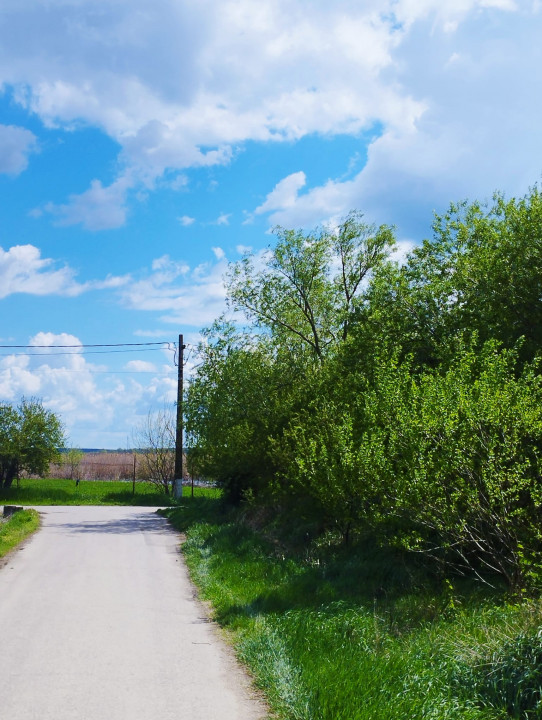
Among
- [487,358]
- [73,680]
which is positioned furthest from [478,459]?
[73,680]

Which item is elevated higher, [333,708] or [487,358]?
[487,358]

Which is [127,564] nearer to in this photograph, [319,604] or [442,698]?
[319,604]

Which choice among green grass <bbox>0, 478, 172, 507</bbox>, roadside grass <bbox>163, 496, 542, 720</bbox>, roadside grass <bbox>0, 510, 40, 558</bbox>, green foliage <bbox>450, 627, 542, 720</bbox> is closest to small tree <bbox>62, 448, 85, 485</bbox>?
green grass <bbox>0, 478, 172, 507</bbox>

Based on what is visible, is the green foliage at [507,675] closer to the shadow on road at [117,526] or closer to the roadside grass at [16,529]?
the roadside grass at [16,529]

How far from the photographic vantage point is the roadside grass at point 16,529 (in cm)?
1775

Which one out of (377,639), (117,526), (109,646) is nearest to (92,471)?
(117,526)

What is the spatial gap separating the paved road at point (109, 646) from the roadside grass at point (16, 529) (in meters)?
1.78

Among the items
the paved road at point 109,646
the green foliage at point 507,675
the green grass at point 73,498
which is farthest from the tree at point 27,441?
the green foliage at point 507,675

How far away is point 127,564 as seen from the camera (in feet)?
50.4

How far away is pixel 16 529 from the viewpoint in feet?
69.7

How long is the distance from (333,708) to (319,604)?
14.6 feet

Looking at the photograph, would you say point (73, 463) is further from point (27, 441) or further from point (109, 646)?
point (109, 646)

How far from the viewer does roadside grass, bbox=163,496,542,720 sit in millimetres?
5758

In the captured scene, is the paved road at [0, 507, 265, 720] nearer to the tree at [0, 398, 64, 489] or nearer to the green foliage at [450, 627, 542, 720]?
the green foliage at [450, 627, 542, 720]
